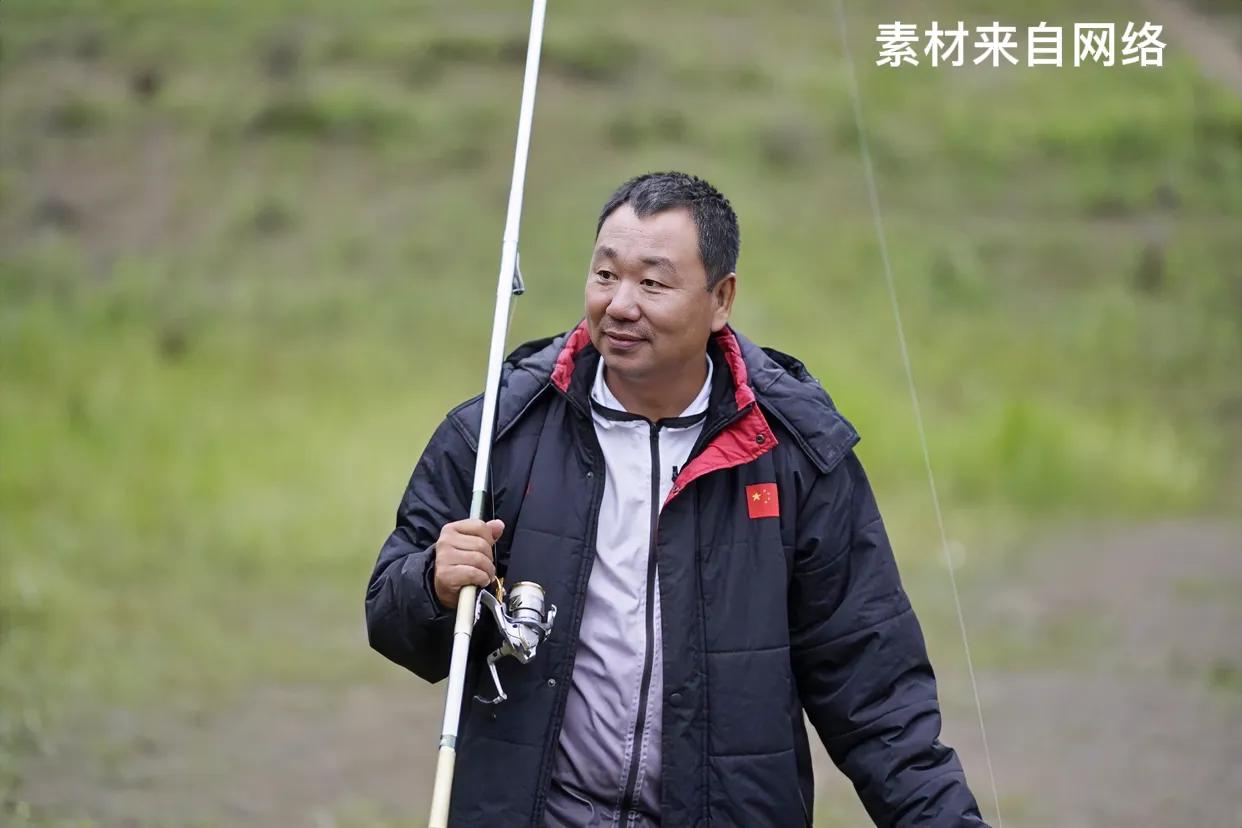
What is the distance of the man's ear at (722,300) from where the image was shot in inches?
119

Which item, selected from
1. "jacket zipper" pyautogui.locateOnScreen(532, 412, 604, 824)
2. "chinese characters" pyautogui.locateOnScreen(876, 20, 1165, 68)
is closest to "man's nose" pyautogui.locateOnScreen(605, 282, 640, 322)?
"jacket zipper" pyautogui.locateOnScreen(532, 412, 604, 824)

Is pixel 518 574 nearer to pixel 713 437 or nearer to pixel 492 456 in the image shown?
pixel 492 456

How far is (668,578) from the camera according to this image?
9.25 feet

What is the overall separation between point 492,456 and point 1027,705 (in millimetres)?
4742

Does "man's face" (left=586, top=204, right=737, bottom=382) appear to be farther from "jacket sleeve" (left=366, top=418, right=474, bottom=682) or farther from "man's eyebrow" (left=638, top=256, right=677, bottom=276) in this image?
"jacket sleeve" (left=366, top=418, right=474, bottom=682)

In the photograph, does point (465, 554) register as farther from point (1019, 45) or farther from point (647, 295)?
point (1019, 45)

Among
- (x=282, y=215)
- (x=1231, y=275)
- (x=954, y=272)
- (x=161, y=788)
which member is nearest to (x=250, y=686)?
(x=161, y=788)

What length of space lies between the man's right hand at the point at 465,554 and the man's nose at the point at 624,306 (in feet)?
1.32

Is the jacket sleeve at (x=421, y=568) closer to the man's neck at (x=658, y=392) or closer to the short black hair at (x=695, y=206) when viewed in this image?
the man's neck at (x=658, y=392)

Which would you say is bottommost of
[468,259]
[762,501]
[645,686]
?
[645,686]

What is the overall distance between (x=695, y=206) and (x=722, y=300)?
19cm

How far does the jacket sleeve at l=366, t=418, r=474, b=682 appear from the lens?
2.76 meters

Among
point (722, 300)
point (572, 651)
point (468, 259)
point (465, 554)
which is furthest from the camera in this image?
point (468, 259)

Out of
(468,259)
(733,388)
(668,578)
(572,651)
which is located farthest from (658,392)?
(468,259)
